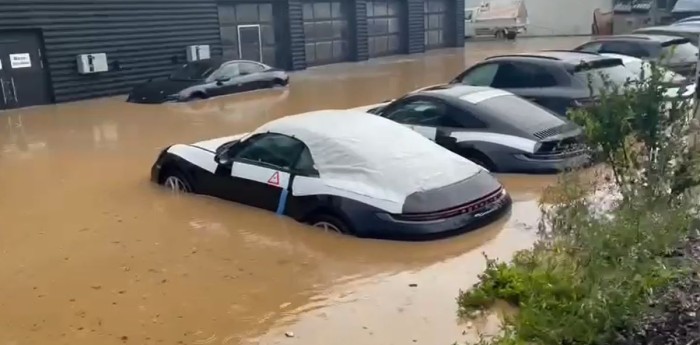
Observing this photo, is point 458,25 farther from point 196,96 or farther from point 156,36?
point 196,96

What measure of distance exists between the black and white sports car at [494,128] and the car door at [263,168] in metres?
2.39

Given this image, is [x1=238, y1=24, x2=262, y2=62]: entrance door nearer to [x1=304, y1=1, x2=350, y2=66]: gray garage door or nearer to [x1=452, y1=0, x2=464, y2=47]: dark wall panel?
[x1=304, y1=1, x2=350, y2=66]: gray garage door

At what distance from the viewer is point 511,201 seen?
7.78 m

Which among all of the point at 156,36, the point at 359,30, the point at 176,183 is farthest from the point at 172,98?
the point at 359,30

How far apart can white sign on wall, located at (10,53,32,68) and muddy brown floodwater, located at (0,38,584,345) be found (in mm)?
7914

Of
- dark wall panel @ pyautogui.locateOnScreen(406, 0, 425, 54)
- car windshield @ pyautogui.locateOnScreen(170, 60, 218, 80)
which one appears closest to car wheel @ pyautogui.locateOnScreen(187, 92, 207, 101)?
car windshield @ pyautogui.locateOnScreen(170, 60, 218, 80)

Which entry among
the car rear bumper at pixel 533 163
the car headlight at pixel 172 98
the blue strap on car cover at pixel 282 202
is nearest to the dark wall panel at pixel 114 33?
the car headlight at pixel 172 98

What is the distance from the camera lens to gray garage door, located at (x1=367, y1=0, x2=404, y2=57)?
29.3m

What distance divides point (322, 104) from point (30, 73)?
7668 mm

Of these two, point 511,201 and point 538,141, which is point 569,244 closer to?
point 511,201

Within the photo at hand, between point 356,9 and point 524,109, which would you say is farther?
point 356,9

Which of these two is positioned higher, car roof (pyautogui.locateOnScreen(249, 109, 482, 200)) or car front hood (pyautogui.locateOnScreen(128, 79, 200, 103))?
car roof (pyautogui.locateOnScreen(249, 109, 482, 200))

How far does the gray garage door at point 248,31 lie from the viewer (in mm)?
23391

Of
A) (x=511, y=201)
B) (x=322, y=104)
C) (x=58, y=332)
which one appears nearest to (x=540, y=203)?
(x=511, y=201)
